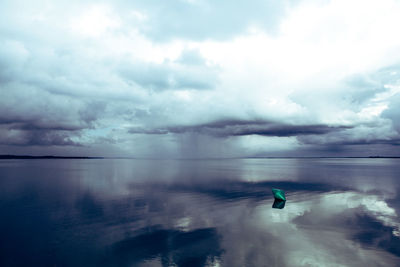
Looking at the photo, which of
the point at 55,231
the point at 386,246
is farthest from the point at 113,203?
the point at 386,246

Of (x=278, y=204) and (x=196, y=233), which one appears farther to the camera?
(x=278, y=204)

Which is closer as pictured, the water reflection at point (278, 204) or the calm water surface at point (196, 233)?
the calm water surface at point (196, 233)

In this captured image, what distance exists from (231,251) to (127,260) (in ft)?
26.8

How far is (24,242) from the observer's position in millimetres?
21344

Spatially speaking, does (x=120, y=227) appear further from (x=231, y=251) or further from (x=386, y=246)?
(x=386, y=246)

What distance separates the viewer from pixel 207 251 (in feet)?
62.8

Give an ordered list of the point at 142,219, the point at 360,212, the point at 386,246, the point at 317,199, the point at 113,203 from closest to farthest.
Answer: the point at 386,246, the point at 142,219, the point at 360,212, the point at 113,203, the point at 317,199

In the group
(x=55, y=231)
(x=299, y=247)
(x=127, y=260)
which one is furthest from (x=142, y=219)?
(x=299, y=247)

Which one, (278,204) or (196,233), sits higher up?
(196,233)

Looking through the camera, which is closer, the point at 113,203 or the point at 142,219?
the point at 142,219

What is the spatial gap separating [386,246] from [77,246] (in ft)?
87.5

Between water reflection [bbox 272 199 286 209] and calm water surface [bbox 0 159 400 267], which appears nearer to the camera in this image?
calm water surface [bbox 0 159 400 267]

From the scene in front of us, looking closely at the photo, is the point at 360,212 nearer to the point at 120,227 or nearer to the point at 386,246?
the point at 386,246

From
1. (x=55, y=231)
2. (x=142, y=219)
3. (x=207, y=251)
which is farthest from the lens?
(x=142, y=219)
